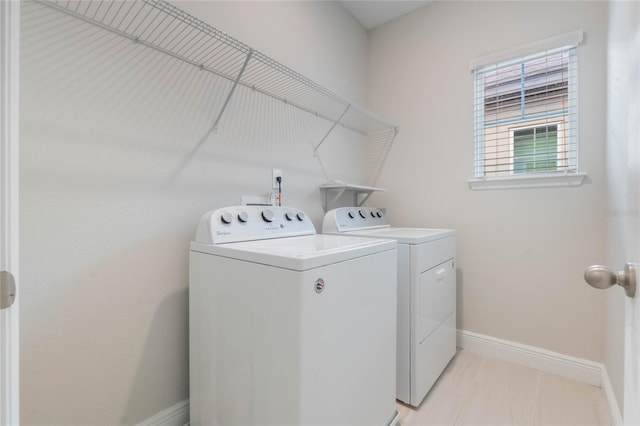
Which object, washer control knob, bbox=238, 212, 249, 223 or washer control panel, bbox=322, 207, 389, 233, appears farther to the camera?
washer control panel, bbox=322, 207, 389, 233

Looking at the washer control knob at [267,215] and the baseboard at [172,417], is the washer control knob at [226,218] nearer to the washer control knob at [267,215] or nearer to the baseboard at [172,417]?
the washer control knob at [267,215]

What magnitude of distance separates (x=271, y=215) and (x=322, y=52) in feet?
4.61

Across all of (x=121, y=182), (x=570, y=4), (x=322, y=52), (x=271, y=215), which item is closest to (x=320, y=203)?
(x=271, y=215)

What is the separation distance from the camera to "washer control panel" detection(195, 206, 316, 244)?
3.98 ft

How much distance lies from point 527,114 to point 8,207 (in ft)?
8.25

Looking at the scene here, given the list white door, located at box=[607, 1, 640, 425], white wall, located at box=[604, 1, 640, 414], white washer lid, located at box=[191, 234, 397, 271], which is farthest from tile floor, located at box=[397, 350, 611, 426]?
white washer lid, located at box=[191, 234, 397, 271]

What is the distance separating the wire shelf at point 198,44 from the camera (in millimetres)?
1046

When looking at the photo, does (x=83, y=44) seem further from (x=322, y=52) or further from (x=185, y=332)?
(x=322, y=52)

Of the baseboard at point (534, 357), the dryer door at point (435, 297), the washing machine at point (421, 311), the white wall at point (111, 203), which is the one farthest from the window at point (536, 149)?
the white wall at point (111, 203)

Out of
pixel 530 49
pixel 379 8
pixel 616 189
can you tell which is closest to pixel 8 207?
pixel 616 189

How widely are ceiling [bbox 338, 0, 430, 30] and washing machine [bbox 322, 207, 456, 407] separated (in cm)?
183

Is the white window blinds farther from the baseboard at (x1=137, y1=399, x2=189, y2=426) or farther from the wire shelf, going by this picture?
the baseboard at (x1=137, y1=399, x2=189, y2=426)

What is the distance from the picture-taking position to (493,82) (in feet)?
6.80

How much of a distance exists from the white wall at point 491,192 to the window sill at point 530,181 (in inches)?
1.6
